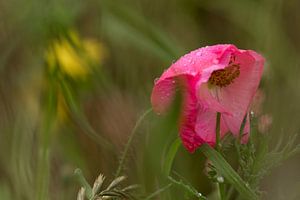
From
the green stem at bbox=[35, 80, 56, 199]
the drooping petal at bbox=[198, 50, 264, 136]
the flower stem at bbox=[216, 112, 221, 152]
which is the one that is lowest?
the green stem at bbox=[35, 80, 56, 199]

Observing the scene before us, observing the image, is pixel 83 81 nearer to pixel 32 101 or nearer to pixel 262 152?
pixel 32 101

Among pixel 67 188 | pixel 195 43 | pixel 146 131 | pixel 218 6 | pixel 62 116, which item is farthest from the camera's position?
pixel 218 6

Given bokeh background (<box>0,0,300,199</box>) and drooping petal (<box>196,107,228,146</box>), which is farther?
bokeh background (<box>0,0,300,199</box>)

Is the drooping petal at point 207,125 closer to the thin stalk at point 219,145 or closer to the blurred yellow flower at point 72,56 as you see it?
the thin stalk at point 219,145

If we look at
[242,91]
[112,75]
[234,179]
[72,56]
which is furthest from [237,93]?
[112,75]

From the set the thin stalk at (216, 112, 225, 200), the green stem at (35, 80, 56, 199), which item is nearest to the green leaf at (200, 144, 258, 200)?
the thin stalk at (216, 112, 225, 200)

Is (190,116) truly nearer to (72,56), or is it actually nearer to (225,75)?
(225,75)

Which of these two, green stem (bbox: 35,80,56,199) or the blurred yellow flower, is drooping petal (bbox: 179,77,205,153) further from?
the blurred yellow flower

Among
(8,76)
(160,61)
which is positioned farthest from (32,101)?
(160,61)
